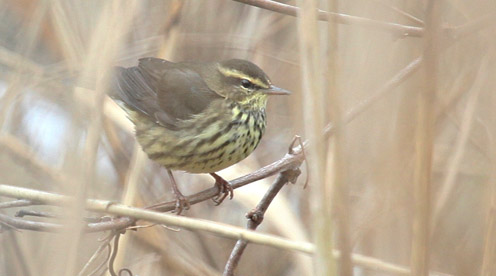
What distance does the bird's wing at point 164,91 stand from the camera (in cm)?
354

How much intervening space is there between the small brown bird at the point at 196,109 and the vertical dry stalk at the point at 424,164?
152 centimetres

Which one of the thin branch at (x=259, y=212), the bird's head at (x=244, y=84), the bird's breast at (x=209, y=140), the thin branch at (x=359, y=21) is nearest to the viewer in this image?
the thin branch at (x=359, y=21)

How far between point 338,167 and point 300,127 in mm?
1462

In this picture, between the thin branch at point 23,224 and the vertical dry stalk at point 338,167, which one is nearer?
the vertical dry stalk at point 338,167

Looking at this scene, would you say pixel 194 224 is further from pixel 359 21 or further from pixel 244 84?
pixel 244 84

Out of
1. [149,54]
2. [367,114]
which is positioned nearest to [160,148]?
[149,54]

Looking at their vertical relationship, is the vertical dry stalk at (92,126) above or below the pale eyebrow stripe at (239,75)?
below

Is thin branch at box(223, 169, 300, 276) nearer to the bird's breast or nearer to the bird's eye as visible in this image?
the bird's breast

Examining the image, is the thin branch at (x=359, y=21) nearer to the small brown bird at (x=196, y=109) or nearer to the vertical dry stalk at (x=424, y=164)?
the vertical dry stalk at (x=424, y=164)

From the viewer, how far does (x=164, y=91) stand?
362cm

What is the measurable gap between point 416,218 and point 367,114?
21.9 inches

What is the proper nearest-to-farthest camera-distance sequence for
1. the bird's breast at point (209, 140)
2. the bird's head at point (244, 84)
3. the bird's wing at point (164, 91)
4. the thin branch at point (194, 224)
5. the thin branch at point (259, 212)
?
the thin branch at point (194, 224) → the thin branch at point (259, 212) → the bird's breast at point (209, 140) → the bird's head at point (244, 84) → the bird's wing at point (164, 91)

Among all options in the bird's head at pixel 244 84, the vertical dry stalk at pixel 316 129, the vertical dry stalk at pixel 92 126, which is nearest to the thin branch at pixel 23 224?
the vertical dry stalk at pixel 92 126

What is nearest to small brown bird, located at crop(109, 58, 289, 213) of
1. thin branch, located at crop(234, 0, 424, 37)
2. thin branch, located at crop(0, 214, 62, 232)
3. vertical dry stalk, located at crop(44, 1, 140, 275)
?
thin branch, located at crop(234, 0, 424, 37)
